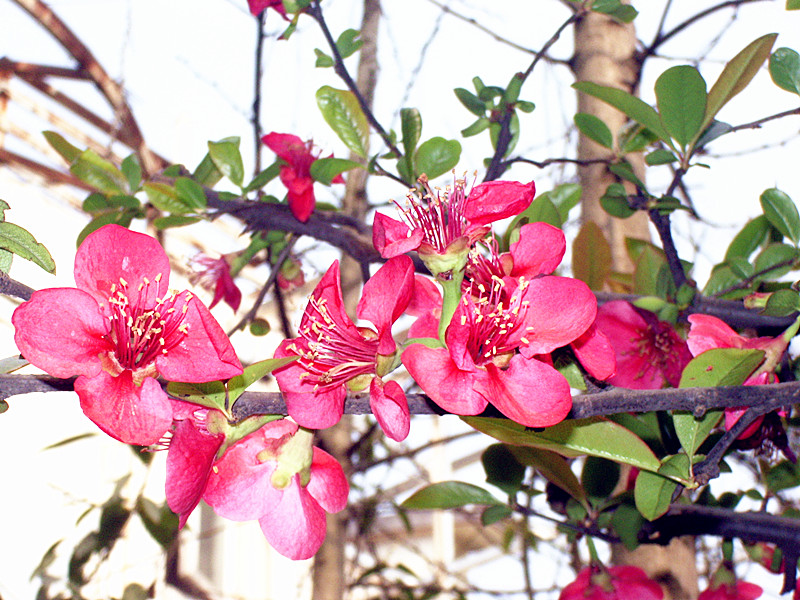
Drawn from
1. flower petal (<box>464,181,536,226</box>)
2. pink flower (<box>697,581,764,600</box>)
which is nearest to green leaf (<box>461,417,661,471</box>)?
flower petal (<box>464,181,536,226</box>)

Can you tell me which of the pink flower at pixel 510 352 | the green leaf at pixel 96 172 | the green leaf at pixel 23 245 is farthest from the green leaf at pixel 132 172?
the pink flower at pixel 510 352

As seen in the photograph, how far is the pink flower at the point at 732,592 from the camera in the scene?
730mm

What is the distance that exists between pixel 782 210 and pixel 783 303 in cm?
13

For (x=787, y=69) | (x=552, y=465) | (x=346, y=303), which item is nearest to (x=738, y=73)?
(x=787, y=69)

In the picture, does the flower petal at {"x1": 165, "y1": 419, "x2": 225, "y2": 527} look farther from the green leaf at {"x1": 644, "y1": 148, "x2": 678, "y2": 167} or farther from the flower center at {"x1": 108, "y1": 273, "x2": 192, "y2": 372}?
the green leaf at {"x1": 644, "y1": 148, "x2": 678, "y2": 167}

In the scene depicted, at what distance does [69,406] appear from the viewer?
6.38ft

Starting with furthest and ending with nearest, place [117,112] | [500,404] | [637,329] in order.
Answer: [117,112], [637,329], [500,404]

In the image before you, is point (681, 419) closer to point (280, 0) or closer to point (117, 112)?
point (280, 0)

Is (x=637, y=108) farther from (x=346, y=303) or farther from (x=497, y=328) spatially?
(x=346, y=303)

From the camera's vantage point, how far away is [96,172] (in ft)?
2.23

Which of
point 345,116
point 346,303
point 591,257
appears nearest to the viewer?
point 345,116

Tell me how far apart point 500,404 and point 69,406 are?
1.99 metres

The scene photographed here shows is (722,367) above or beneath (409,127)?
beneath

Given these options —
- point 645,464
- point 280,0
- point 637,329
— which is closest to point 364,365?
point 645,464
